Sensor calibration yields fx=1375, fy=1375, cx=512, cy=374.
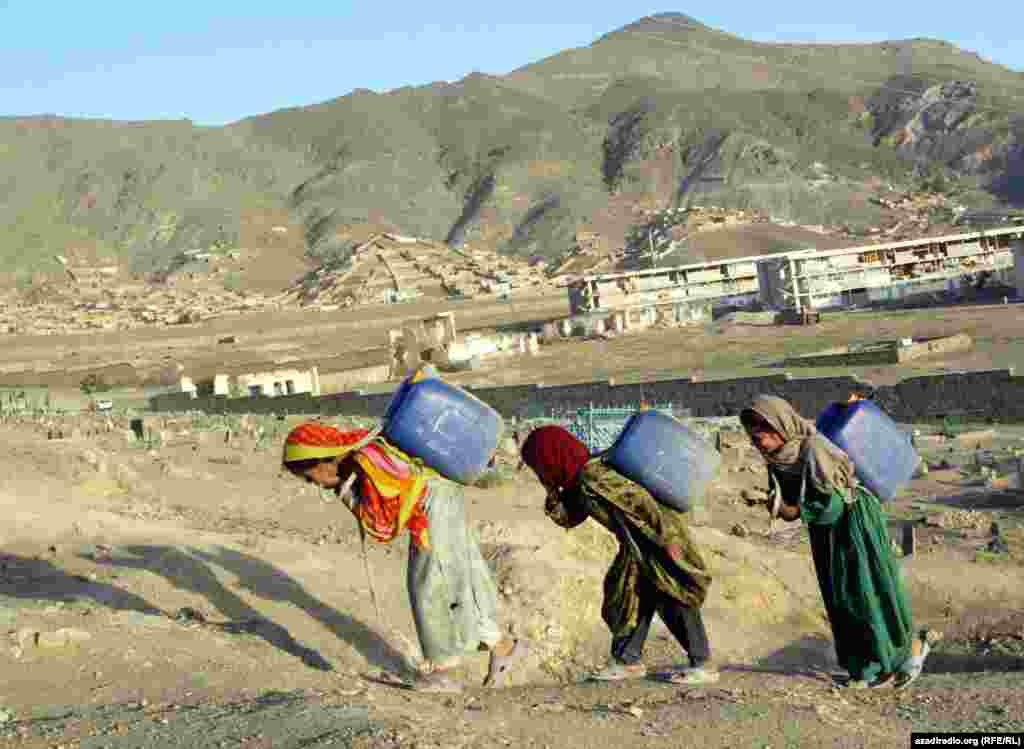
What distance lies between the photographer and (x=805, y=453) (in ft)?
17.4

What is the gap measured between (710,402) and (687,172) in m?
108

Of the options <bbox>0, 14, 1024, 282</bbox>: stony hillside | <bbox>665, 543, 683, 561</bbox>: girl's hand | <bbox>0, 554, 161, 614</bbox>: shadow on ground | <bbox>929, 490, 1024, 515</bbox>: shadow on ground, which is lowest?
<bbox>929, 490, 1024, 515</bbox>: shadow on ground

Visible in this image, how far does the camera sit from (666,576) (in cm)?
549

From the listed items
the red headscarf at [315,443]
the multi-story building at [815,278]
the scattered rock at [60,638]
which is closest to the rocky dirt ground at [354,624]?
the scattered rock at [60,638]

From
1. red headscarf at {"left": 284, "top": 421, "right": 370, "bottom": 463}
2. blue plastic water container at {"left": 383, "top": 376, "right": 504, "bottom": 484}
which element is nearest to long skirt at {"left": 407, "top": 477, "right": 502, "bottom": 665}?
blue plastic water container at {"left": 383, "top": 376, "right": 504, "bottom": 484}

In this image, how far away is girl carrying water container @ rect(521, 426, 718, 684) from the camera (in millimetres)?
5445

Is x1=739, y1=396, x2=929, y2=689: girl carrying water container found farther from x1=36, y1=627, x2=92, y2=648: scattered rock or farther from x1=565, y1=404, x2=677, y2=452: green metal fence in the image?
x1=565, y1=404, x2=677, y2=452: green metal fence

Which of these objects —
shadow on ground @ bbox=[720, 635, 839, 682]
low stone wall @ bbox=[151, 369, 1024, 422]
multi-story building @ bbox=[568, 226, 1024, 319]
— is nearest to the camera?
shadow on ground @ bbox=[720, 635, 839, 682]

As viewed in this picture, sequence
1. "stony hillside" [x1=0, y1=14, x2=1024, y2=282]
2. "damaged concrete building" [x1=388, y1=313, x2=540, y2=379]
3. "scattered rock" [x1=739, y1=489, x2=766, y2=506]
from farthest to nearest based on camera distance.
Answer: "stony hillside" [x1=0, y1=14, x2=1024, y2=282]
"damaged concrete building" [x1=388, y1=313, x2=540, y2=379]
"scattered rock" [x1=739, y1=489, x2=766, y2=506]

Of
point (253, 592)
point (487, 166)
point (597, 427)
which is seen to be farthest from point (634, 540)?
point (487, 166)

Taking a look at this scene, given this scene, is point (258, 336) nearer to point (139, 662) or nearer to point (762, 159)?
point (139, 662)

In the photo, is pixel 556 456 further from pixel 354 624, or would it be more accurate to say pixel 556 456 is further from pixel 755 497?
pixel 354 624

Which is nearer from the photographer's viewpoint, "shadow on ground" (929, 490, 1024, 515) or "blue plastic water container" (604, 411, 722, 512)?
"blue plastic water container" (604, 411, 722, 512)

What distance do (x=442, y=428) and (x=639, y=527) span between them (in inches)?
34.5
